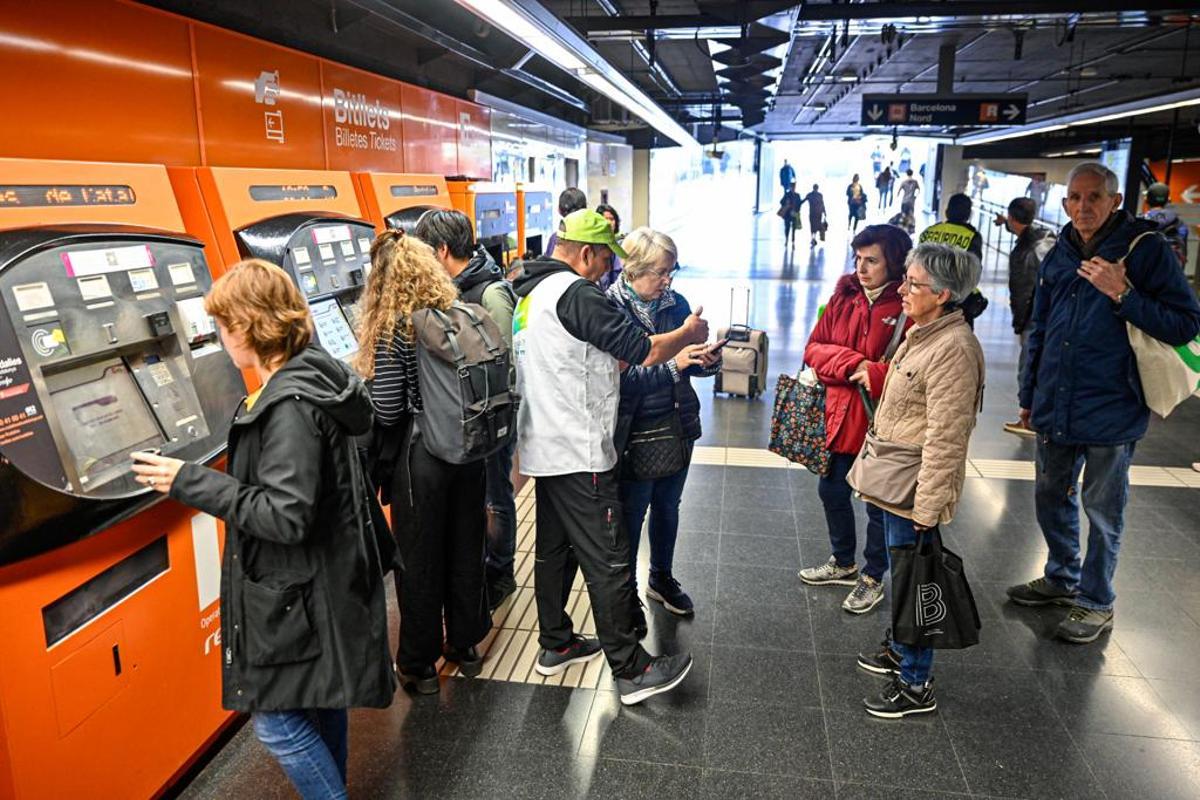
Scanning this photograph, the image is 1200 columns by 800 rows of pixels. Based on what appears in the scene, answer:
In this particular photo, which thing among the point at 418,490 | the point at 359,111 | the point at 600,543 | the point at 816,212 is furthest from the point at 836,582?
the point at 816,212

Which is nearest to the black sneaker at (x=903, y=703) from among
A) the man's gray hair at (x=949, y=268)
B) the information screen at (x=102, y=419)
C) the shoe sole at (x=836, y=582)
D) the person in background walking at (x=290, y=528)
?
the shoe sole at (x=836, y=582)

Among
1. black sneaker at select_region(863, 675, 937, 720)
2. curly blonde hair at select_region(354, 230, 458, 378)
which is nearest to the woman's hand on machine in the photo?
curly blonde hair at select_region(354, 230, 458, 378)

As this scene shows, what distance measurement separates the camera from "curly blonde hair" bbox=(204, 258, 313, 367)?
1.75m

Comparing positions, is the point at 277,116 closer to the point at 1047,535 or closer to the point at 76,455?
the point at 76,455

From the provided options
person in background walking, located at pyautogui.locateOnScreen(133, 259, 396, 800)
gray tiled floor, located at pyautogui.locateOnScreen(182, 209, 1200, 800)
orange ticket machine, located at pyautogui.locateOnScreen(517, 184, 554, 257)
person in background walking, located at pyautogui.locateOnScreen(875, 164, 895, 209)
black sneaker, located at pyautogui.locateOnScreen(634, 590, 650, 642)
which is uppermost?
person in background walking, located at pyautogui.locateOnScreen(875, 164, 895, 209)

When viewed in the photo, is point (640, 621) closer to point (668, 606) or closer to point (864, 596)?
Result: point (668, 606)

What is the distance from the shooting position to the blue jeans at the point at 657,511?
9.96ft

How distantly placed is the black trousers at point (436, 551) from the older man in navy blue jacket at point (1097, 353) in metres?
2.21

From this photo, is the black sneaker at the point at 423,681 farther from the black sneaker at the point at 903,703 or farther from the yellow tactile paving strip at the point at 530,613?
the black sneaker at the point at 903,703

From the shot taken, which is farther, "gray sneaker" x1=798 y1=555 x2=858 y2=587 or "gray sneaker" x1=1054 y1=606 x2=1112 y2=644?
"gray sneaker" x1=798 y1=555 x2=858 y2=587

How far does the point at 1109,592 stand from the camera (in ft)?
10.4

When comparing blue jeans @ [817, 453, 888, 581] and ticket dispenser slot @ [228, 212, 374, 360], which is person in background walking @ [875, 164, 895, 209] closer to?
blue jeans @ [817, 453, 888, 581]

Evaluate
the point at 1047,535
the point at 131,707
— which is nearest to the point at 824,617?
the point at 1047,535

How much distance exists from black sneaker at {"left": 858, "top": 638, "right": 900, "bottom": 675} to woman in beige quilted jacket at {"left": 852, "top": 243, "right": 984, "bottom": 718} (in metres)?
0.20
